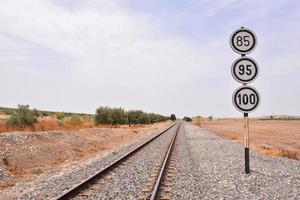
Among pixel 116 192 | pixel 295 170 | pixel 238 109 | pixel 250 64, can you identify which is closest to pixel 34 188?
pixel 116 192

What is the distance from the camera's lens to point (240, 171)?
13125 mm

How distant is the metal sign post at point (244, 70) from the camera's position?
10938mm

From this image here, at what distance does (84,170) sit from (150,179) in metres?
3.70

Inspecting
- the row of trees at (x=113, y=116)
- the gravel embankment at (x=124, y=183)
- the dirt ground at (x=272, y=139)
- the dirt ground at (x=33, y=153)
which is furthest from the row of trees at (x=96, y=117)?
the gravel embankment at (x=124, y=183)

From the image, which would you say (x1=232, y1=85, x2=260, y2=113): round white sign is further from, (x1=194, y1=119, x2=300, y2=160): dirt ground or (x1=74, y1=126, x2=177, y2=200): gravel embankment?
(x1=194, y1=119, x2=300, y2=160): dirt ground

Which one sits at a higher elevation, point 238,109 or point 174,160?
point 238,109

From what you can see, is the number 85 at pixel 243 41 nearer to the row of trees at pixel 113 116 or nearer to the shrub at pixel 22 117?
the shrub at pixel 22 117

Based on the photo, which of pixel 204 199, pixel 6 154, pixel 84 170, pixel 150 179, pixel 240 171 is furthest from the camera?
pixel 6 154

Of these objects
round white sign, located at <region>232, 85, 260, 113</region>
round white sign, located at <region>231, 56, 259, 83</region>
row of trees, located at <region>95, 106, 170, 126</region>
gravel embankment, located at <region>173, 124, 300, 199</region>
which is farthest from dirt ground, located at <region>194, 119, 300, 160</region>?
row of trees, located at <region>95, 106, 170, 126</region>

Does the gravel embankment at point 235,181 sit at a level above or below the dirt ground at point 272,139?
below

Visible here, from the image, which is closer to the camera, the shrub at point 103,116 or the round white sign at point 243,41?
the round white sign at point 243,41

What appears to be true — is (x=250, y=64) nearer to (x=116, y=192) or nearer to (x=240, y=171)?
(x=240, y=171)

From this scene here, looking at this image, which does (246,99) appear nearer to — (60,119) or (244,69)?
(244,69)

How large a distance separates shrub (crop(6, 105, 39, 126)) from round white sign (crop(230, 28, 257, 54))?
2793 centimetres
